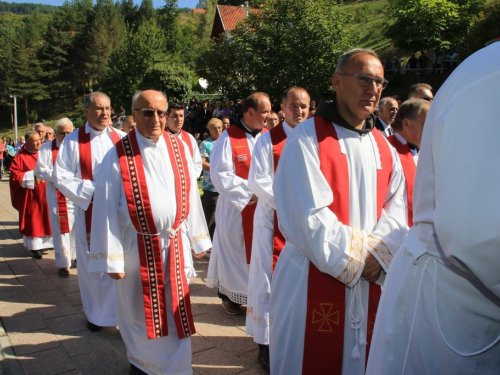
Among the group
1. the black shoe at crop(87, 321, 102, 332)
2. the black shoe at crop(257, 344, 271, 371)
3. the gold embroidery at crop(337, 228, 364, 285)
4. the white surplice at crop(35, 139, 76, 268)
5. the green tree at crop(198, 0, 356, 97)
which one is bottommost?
the black shoe at crop(87, 321, 102, 332)

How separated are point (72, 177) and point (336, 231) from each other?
3588 mm

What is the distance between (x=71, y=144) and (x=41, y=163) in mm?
1874

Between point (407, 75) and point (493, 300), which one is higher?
point (407, 75)

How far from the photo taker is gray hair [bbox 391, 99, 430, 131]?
3914mm

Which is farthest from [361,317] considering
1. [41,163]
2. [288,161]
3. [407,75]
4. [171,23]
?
[171,23]

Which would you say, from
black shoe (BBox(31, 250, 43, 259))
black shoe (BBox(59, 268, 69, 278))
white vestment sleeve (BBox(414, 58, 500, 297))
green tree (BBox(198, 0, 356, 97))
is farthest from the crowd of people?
green tree (BBox(198, 0, 356, 97))

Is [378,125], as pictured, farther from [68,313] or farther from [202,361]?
[68,313]

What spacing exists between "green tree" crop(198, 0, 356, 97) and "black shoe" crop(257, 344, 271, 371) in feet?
67.7

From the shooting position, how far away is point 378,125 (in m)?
5.70

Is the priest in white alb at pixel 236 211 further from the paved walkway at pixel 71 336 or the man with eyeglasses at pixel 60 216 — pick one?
the man with eyeglasses at pixel 60 216

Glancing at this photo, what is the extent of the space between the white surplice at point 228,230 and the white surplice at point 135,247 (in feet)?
4.02

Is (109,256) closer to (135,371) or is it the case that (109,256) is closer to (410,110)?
(135,371)

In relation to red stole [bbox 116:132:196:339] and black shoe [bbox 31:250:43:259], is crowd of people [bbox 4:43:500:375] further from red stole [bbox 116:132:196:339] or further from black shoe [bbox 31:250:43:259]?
black shoe [bbox 31:250:43:259]

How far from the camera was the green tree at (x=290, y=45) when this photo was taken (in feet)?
76.5
